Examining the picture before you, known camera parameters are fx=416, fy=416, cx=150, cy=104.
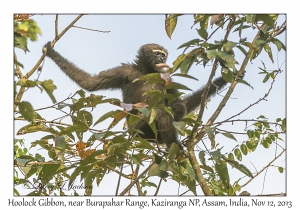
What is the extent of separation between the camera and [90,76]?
7.89 m

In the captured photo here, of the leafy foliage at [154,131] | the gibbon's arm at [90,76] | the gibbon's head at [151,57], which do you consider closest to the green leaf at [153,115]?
the leafy foliage at [154,131]

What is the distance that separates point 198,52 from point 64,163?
7.01ft

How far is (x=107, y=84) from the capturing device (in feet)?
25.8

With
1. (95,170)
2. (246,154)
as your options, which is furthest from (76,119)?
(246,154)

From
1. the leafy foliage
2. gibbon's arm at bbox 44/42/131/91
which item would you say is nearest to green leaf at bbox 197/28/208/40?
the leafy foliage

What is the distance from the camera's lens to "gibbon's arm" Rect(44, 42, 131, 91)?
774 centimetres

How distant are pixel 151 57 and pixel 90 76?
52.5 inches

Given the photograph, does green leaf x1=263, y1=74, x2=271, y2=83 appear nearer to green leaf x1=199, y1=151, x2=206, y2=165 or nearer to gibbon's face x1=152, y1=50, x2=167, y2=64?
green leaf x1=199, y1=151, x2=206, y2=165

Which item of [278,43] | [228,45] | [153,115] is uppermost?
[278,43]

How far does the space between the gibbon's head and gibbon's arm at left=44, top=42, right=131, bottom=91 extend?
619mm

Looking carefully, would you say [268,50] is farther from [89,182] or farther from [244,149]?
[89,182]

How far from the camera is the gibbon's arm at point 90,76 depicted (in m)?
7.74

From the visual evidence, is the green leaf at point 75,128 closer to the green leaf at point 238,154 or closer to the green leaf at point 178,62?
the green leaf at point 178,62

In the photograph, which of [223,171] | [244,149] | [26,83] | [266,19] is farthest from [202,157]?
[26,83]
